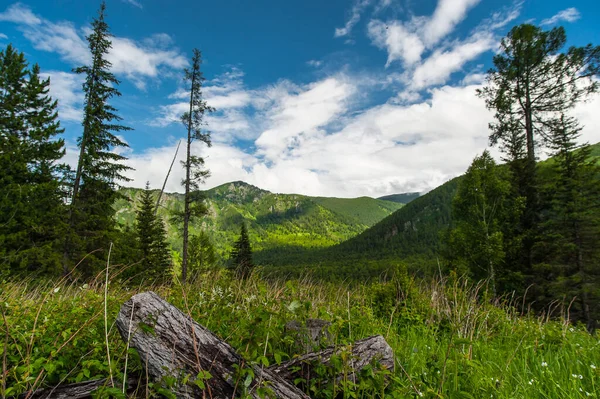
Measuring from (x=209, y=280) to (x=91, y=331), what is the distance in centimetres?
350

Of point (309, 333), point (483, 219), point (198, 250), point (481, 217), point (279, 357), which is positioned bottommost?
point (198, 250)

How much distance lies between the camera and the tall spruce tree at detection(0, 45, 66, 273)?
15344 mm

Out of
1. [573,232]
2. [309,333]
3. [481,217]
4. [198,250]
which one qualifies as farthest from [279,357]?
[198,250]

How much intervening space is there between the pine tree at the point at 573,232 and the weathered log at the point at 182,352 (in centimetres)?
1793

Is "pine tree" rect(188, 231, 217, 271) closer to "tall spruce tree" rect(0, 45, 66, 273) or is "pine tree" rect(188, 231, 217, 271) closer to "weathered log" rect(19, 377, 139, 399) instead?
"tall spruce tree" rect(0, 45, 66, 273)

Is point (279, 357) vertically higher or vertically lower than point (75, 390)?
higher

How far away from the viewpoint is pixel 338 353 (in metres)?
2.30

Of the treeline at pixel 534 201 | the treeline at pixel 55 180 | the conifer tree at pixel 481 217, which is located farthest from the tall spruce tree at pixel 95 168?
the conifer tree at pixel 481 217

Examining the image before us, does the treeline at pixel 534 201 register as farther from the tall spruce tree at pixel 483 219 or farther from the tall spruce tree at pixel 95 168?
the tall spruce tree at pixel 95 168

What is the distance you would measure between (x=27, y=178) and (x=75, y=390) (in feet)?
75.5

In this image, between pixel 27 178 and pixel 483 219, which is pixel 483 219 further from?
pixel 27 178

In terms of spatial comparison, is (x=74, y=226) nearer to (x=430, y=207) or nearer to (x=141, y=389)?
(x=141, y=389)

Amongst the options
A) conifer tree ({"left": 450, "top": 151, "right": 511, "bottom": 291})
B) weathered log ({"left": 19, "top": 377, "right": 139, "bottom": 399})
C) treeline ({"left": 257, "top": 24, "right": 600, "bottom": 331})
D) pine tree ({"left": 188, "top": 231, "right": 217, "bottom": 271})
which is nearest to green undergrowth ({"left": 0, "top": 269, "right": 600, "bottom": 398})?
weathered log ({"left": 19, "top": 377, "right": 139, "bottom": 399})

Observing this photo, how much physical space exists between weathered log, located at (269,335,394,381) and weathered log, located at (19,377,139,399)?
984 mm
